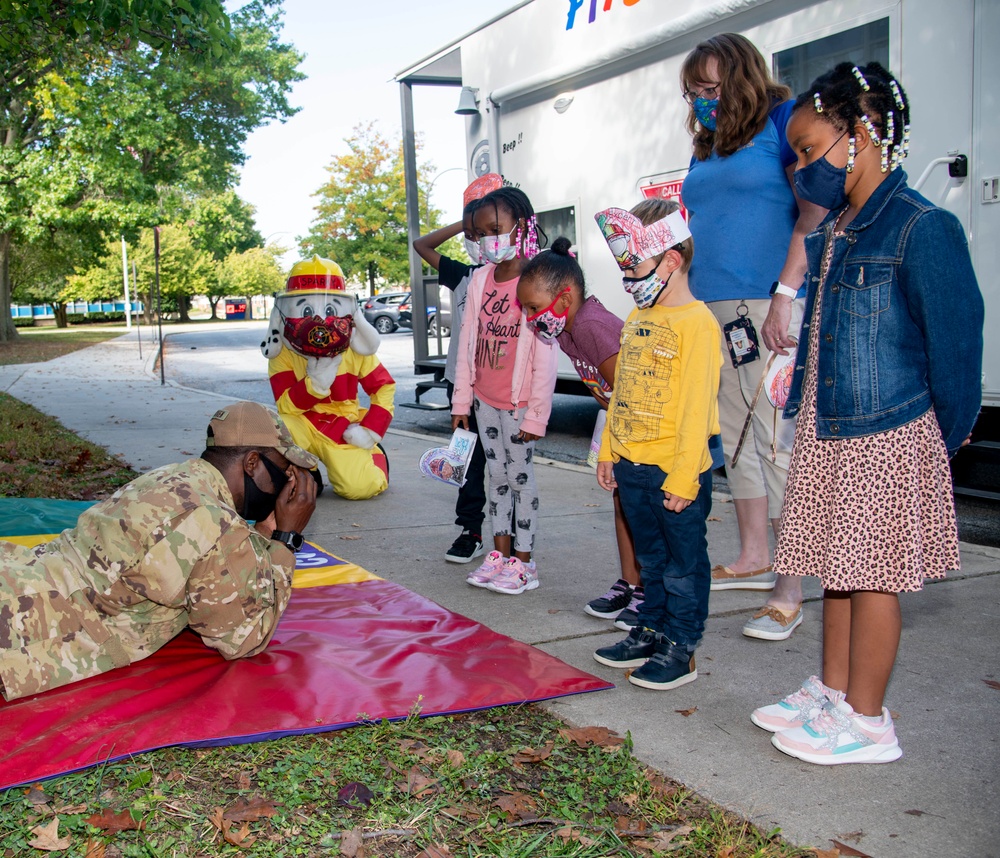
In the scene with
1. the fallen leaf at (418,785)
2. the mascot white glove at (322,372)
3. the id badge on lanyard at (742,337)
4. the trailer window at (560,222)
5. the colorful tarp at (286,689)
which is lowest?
→ the fallen leaf at (418,785)

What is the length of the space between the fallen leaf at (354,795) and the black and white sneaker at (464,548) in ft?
7.65

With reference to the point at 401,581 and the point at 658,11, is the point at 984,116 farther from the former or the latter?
the point at 401,581

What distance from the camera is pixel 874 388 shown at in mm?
2594

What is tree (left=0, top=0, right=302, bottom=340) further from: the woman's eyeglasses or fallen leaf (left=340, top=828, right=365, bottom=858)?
fallen leaf (left=340, top=828, right=365, bottom=858)

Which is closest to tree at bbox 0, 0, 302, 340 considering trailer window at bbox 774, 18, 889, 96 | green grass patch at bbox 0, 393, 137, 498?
green grass patch at bbox 0, 393, 137, 498

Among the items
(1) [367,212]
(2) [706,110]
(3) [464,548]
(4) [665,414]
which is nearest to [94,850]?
(4) [665,414]

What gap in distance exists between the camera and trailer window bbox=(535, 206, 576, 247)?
8.12 meters

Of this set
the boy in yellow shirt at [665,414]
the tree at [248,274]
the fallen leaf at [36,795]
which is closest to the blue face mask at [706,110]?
the boy in yellow shirt at [665,414]

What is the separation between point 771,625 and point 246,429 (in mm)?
2075

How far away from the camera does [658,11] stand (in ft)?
22.2

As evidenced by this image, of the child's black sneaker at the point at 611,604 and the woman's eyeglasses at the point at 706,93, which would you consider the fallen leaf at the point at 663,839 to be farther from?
the woman's eyeglasses at the point at 706,93

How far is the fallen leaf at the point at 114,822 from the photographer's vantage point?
2.39 m

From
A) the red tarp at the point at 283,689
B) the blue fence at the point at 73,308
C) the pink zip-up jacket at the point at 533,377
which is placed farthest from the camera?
the blue fence at the point at 73,308

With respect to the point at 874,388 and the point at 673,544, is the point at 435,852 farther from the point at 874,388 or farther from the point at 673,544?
the point at 874,388
